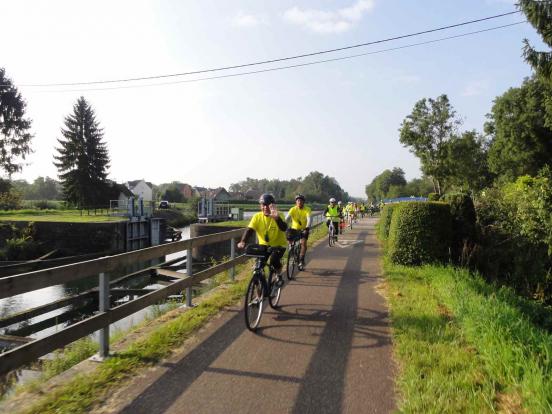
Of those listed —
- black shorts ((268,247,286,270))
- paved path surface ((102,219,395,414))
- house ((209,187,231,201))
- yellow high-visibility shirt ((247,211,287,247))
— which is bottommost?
paved path surface ((102,219,395,414))

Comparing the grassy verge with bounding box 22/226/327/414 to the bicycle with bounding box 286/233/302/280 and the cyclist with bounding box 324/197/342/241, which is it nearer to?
the bicycle with bounding box 286/233/302/280

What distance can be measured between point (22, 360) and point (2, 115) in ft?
169

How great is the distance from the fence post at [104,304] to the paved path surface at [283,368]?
0.72m

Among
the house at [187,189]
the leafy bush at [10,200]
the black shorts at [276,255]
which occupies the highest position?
the house at [187,189]

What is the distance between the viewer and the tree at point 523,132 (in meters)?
43.2

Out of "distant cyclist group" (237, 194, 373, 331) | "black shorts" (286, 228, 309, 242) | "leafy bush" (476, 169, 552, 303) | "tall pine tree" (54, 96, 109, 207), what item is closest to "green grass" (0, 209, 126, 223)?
"tall pine tree" (54, 96, 109, 207)

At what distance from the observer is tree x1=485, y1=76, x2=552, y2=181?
1700 inches

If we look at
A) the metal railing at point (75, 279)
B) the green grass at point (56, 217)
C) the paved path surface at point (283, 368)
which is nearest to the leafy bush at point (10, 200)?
the green grass at point (56, 217)

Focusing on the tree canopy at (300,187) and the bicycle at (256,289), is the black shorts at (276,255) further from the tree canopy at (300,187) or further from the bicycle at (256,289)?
the tree canopy at (300,187)

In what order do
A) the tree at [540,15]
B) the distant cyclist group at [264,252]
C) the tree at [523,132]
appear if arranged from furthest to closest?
the tree at [523,132], the tree at [540,15], the distant cyclist group at [264,252]

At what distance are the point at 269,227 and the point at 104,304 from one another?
2602 millimetres

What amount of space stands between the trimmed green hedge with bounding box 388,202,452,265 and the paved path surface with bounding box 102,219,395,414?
4020 millimetres

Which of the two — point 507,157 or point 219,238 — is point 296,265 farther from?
point 507,157

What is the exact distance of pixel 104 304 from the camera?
15.2 feet
